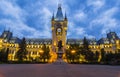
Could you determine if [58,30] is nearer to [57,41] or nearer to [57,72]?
[57,41]

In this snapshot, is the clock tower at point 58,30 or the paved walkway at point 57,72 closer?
the paved walkway at point 57,72

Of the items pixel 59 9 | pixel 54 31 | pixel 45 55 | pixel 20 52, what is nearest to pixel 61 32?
pixel 54 31

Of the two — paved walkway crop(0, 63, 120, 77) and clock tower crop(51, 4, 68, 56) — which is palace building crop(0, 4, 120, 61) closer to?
clock tower crop(51, 4, 68, 56)

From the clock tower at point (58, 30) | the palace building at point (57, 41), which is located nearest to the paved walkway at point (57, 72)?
the palace building at point (57, 41)

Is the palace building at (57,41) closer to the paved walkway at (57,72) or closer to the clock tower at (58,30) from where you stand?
the clock tower at (58,30)

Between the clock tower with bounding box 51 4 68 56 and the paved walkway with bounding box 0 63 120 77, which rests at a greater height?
the clock tower with bounding box 51 4 68 56

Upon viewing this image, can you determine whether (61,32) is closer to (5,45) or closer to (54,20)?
(54,20)

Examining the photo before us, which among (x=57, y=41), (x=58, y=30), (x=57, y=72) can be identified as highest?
(x=58, y=30)

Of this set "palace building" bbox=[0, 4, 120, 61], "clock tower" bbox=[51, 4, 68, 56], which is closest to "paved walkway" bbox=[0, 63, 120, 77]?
"palace building" bbox=[0, 4, 120, 61]

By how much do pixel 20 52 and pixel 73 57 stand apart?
2706 centimetres

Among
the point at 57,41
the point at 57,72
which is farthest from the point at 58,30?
the point at 57,72

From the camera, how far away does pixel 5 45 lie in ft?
406

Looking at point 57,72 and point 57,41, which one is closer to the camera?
point 57,72

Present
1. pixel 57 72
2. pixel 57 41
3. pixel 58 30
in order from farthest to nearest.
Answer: pixel 58 30 → pixel 57 41 → pixel 57 72
